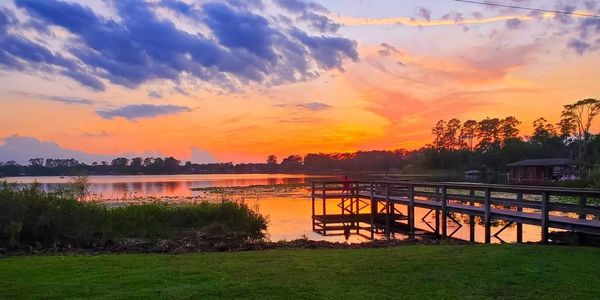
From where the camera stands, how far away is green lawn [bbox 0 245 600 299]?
23.2 ft

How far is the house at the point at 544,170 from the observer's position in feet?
234

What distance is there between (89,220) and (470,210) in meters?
13.7

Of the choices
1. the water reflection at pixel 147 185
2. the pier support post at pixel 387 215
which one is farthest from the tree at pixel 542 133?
the pier support post at pixel 387 215

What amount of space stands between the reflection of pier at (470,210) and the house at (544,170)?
42.0 metres

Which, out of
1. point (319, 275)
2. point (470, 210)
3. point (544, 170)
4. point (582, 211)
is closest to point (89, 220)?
point (319, 275)

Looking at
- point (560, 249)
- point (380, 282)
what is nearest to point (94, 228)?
point (380, 282)

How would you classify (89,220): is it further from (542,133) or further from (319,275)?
(542,133)

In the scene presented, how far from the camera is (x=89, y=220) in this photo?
1727cm

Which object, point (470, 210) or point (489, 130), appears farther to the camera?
point (489, 130)

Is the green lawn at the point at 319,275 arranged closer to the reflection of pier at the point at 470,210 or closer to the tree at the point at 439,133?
the reflection of pier at the point at 470,210

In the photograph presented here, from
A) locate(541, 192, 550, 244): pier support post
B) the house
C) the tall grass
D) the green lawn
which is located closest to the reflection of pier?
locate(541, 192, 550, 244): pier support post

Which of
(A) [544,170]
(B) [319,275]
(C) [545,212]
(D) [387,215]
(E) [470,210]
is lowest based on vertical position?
(D) [387,215]

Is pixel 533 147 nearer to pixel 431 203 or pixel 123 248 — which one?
pixel 431 203

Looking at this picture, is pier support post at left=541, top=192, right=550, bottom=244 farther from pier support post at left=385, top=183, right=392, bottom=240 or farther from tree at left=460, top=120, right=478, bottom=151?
tree at left=460, top=120, right=478, bottom=151
